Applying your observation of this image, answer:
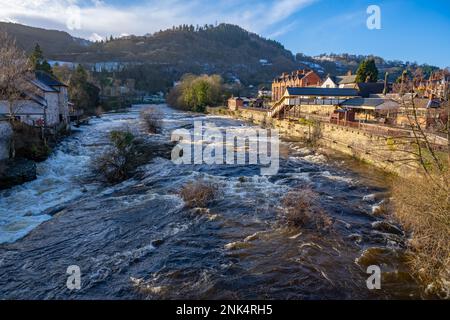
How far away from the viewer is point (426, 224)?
1020 centimetres

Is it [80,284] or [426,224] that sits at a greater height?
[426,224]

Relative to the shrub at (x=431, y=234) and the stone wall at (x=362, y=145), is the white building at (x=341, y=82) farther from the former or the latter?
the shrub at (x=431, y=234)

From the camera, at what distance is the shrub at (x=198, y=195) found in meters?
15.7

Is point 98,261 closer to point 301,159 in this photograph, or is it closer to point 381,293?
point 381,293

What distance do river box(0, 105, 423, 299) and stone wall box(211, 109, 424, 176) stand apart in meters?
2.46

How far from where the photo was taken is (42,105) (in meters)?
30.1

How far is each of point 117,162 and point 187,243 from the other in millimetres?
11569

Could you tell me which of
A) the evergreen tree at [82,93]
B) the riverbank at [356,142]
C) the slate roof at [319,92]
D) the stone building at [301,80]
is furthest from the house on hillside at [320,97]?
the evergreen tree at [82,93]

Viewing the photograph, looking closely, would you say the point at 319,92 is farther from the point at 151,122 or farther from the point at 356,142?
the point at 151,122

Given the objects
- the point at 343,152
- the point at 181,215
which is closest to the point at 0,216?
the point at 181,215

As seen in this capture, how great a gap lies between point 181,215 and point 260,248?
4.57 m

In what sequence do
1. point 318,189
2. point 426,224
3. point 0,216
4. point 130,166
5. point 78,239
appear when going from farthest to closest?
point 130,166, point 318,189, point 0,216, point 78,239, point 426,224

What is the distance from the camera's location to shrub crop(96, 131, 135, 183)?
20688 millimetres

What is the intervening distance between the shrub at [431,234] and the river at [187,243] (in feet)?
1.78
